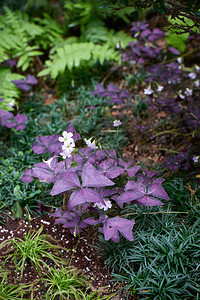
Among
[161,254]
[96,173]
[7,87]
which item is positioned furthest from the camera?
[7,87]

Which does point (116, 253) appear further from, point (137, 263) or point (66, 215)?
point (66, 215)

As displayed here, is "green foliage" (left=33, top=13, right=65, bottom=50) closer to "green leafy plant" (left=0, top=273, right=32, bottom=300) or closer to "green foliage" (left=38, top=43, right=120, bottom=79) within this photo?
"green foliage" (left=38, top=43, right=120, bottom=79)

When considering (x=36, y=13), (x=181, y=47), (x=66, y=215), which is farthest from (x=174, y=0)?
(x=36, y=13)

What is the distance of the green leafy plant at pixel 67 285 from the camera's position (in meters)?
1.74

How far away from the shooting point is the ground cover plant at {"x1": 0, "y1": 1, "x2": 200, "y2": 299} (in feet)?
5.95

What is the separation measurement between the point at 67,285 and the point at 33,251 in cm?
33

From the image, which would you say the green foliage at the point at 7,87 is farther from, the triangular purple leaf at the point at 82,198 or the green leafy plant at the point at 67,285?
the green leafy plant at the point at 67,285

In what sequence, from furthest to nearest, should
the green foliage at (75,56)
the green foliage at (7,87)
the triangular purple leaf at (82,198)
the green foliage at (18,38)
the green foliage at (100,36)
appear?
1. the green foliage at (100,36)
2. the green foliage at (18,38)
3. the green foliage at (75,56)
4. the green foliage at (7,87)
5. the triangular purple leaf at (82,198)

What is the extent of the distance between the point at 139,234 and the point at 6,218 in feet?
3.57

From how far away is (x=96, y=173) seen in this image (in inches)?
69.4

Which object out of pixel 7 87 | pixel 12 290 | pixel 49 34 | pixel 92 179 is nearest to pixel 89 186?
pixel 92 179

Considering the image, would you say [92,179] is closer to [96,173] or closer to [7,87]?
[96,173]

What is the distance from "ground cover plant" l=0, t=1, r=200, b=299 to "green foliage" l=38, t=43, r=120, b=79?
0.02 meters

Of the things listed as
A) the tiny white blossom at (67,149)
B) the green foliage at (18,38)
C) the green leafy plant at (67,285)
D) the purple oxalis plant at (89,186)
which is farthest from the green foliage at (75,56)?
the green leafy plant at (67,285)
